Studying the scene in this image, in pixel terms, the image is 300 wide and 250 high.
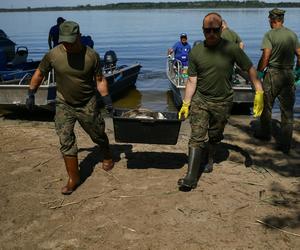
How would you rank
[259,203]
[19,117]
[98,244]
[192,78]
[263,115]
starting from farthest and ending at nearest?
[19,117] → [263,115] → [192,78] → [259,203] → [98,244]

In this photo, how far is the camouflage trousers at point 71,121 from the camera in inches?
206

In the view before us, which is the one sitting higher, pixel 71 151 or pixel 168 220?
pixel 71 151

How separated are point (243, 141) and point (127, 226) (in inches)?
154

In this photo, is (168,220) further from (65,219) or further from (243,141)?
(243,141)

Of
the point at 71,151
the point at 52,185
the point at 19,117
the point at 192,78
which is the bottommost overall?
the point at 19,117

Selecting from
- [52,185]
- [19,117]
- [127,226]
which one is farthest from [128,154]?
[19,117]

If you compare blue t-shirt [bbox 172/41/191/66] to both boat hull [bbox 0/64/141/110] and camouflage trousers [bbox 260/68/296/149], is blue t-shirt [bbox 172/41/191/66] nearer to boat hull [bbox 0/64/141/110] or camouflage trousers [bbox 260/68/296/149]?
boat hull [bbox 0/64/141/110]

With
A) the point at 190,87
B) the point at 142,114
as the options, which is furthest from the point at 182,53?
the point at 190,87

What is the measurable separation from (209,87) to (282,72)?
1930mm

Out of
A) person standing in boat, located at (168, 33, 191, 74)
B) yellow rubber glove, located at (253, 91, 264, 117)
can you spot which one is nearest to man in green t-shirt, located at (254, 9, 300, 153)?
yellow rubber glove, located at (253, 91, 264, 117)

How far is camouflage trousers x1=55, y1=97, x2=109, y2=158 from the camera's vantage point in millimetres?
5238

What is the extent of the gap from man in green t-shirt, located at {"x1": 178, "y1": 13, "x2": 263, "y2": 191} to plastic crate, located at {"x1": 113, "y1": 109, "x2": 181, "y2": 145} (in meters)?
0.24

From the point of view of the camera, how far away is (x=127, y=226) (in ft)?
14.5

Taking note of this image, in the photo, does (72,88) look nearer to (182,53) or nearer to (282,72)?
(282,72)
